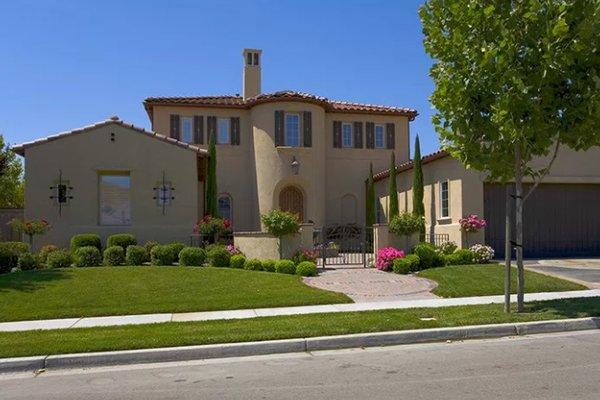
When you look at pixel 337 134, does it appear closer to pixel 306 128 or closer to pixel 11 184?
pixel 306 128

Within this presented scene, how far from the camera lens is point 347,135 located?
2739 cm

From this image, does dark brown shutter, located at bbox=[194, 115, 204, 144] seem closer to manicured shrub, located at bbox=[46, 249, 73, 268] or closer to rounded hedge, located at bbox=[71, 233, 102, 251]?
rounded hedge, located at bbox=[71, 233, 102, 251]

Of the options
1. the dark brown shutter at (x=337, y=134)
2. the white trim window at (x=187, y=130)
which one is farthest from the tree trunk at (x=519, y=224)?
the white trim window at (x=187, y=130)

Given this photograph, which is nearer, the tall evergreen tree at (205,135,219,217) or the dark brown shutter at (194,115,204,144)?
the tall evergreen tree at (205,135,219,217)

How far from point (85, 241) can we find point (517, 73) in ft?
45.3

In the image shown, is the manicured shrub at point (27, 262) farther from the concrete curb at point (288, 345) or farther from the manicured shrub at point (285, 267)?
the concrete curb at point (288, 345)

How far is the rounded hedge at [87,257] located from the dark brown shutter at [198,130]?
401 inches

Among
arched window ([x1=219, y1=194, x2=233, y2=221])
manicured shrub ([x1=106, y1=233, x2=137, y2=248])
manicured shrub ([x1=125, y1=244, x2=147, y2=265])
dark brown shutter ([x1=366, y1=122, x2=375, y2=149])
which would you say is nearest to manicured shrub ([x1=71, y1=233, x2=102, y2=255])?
manicured shrub ([x1=106, y1=233, x2=137, y2=248])

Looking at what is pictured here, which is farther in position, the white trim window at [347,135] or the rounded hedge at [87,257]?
the white trim window at [347,135]

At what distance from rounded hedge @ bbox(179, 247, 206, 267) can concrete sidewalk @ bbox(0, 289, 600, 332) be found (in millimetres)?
5274

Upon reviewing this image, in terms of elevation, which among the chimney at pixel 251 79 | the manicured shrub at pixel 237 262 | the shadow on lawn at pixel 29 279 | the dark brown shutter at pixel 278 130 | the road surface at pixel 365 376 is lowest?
the road surface at pixel 365 376

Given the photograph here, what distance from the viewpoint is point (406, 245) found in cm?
1794

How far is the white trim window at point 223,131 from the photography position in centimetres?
2627

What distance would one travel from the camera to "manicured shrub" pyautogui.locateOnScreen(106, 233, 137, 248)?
18.2 meters
